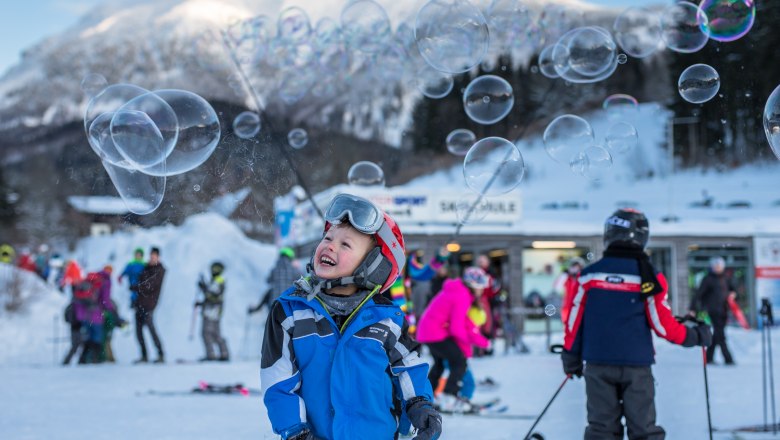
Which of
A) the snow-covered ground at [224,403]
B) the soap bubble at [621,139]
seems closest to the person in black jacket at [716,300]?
the snow-covered ground at [224,403]

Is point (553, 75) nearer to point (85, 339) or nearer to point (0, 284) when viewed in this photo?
point (85, 339)

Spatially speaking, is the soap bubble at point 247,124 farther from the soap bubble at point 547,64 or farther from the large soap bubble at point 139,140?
the soap bubble at point 547,64

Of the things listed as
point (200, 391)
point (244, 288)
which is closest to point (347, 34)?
point (200, 391)

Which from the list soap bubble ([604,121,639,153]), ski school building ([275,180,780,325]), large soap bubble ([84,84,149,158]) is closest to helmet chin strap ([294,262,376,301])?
large soap bubble ([84,84,149,158])

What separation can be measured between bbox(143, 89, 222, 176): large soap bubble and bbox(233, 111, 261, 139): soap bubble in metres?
0.74

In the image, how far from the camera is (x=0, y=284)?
1988 centimetres

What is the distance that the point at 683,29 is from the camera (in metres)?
8.04

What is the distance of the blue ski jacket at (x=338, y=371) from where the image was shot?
277 cm

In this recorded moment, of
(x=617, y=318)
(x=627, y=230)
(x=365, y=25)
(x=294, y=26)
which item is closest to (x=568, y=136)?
(x=627, y=230)

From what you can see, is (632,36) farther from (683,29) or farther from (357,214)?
(357,214)

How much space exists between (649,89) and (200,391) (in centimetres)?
7580

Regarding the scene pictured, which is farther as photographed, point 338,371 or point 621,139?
point 621,139

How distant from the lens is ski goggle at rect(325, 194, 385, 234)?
2.93 metres

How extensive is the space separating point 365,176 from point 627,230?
3705 millimetres
